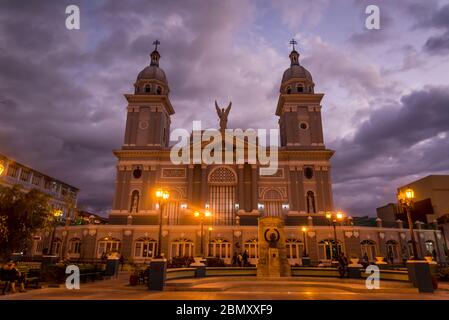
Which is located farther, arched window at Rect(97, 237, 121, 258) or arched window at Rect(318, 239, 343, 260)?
arched window at Rect(97, 237, 121, 258)

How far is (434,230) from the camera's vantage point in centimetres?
3916

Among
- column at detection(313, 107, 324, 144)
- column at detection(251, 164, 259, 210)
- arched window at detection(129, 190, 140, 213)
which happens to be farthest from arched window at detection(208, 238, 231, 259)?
column at detection(313, 107, 324, 144)

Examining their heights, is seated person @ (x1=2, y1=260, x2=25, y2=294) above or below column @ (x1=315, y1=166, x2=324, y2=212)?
below

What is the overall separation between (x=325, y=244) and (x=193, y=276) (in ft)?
72.1

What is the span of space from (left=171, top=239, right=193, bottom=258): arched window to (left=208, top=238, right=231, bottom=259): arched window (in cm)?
264

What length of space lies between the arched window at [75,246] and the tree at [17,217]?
58.9ft

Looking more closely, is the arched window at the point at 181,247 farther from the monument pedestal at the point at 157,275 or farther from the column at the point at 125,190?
the monument pedestal at the point at 157,275

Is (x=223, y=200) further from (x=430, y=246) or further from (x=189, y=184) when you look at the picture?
(x=430, y=246)

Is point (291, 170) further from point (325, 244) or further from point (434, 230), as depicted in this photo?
point (434, 230)

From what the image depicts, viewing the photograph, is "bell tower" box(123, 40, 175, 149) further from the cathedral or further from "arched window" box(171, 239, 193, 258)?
"arched window" box(171, 239, 193, 258)

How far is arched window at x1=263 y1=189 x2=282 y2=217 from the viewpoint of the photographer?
41.6 meters

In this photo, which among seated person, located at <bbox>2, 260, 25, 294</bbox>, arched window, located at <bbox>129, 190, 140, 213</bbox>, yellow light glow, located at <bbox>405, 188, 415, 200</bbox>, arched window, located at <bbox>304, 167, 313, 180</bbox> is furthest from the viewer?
arched window, located at <bbox>304, 167, 313, 180</bbox>

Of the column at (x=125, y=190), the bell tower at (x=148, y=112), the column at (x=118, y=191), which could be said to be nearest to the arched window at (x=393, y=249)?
the bell tower at (x=148, y=112)
